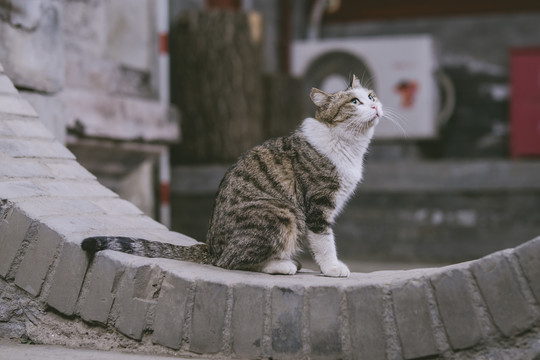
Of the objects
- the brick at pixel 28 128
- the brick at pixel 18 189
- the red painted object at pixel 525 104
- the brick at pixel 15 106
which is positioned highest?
the brick at pixel 15 106

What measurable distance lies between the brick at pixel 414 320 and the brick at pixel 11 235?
1.17m

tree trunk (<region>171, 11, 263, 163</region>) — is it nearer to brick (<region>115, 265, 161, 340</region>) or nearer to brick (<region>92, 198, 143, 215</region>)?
brick (<region>92, 198, 143, 215</region>)

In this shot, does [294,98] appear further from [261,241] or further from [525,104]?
[261,241]

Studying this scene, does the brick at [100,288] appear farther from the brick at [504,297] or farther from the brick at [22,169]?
the brick at [504,297]

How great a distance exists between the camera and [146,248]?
90.2 inches

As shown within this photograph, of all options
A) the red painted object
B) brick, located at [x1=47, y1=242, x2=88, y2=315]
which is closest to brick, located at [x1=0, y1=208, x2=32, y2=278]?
brick, located at [x1=47, y1=242, x2=88, y2=315]

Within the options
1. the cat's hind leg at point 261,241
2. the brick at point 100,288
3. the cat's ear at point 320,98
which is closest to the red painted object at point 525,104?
the cat's ear at point 320,98

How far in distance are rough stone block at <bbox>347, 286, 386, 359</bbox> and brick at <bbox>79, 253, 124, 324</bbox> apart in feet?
2.33

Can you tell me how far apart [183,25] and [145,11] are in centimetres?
45

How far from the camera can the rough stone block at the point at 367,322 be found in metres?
1.92

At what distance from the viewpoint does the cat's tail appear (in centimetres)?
219

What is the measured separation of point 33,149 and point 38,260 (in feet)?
1.83

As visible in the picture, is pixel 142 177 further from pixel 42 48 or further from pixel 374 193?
pixel 42 48

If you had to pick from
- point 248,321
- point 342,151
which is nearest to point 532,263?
point 248,321
